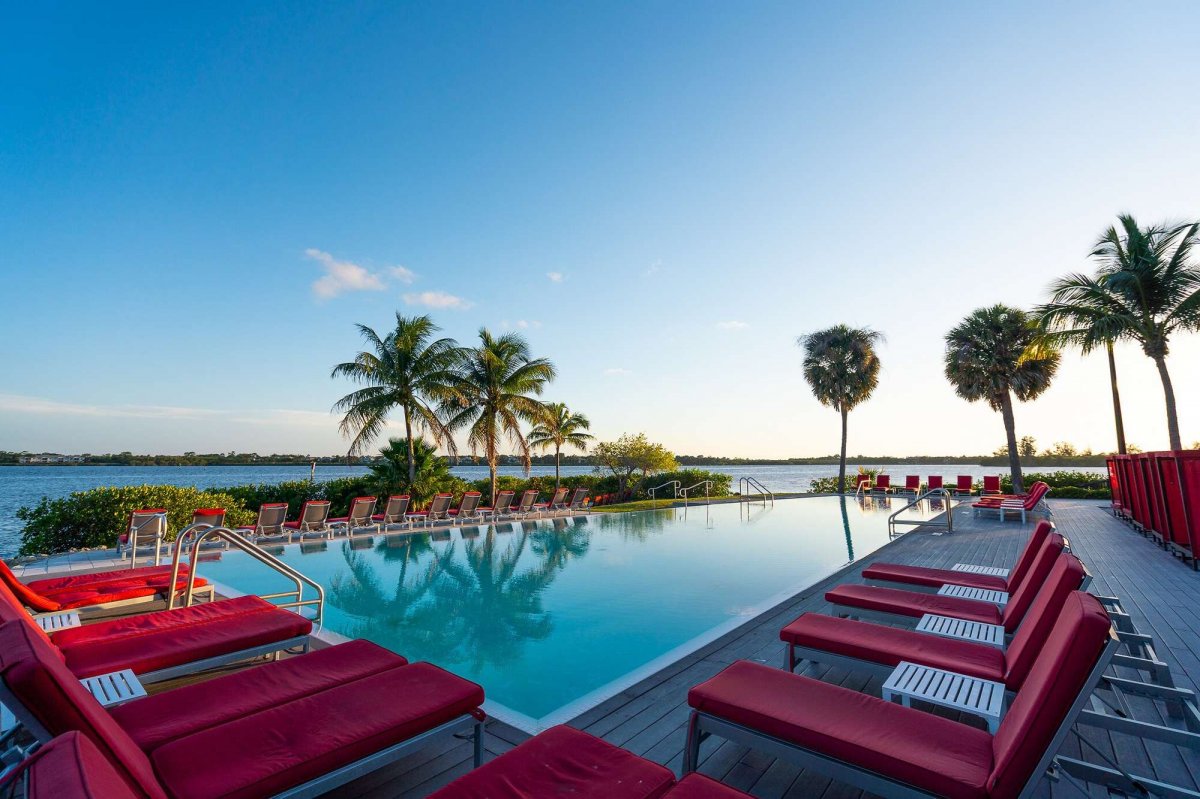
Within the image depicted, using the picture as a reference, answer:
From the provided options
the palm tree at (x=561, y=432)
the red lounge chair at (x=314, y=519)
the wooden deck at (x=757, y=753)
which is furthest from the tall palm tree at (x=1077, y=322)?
the red lounge chair at (x=314, y=519)

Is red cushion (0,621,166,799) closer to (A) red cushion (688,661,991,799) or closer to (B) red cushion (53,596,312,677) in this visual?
(B) red cushion (53,596,312,677)

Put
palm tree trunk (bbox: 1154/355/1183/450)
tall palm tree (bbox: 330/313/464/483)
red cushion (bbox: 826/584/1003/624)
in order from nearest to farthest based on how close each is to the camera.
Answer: red cushion (bbox: 826/584/1003/624) → palm tree trunk (bbox: 1154/355/1183/450) → tall palm tree (bbox: 330/313/464/483)

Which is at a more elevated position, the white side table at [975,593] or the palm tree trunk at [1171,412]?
the palm tree trunk at [1171,412]

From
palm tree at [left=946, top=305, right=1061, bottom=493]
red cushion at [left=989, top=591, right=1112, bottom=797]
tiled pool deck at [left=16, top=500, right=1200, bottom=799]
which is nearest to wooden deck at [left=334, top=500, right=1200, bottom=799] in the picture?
tiled pool deck at [left=16, top=500, right=1200, bottom=799]

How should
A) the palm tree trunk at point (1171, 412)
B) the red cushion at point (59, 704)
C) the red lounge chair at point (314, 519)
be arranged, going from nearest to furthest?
the red cushion at point (59, 704) < the red lounge chair at point (314, 519) < the palm tree trunk at point (1171, 412)

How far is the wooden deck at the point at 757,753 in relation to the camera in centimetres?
275

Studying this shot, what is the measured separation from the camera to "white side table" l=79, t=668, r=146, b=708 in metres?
2.80

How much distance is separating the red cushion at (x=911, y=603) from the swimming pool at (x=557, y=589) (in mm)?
1220

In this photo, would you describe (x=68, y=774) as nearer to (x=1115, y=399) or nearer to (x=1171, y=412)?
(x=1171, y=412)

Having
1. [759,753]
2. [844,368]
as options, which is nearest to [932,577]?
[759,753]

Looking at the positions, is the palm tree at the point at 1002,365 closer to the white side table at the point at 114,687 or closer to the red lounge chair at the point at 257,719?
the red lounge chair at the point at 257,719

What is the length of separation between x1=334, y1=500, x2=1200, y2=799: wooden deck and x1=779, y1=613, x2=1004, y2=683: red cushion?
1.61 feet

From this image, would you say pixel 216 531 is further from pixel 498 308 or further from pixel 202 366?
pixel 202 366

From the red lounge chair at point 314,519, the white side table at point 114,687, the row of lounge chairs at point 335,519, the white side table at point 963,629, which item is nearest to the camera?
the white side table at point 114,687
